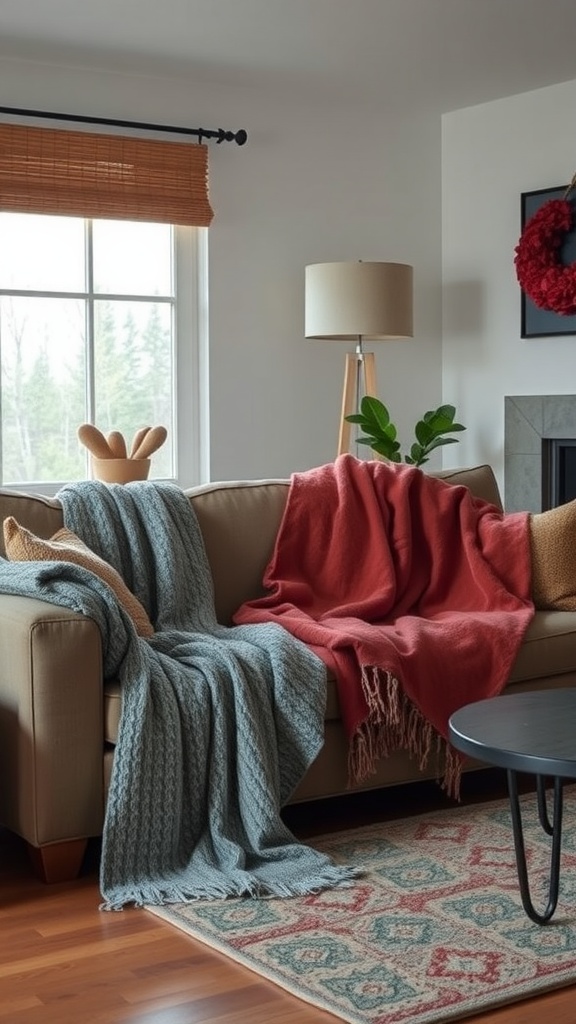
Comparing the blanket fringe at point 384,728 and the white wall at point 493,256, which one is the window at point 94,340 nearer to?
the white wall at point 493,256

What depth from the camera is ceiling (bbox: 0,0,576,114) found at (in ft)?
15.3

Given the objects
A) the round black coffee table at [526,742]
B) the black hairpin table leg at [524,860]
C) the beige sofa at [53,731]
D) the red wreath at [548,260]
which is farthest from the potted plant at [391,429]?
the black hairpin table leg at [524,860]

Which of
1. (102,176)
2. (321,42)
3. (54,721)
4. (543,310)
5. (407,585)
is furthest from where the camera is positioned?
(543,310)

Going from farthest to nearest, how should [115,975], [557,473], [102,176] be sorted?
[557,473] < [102,176] < [115,975]

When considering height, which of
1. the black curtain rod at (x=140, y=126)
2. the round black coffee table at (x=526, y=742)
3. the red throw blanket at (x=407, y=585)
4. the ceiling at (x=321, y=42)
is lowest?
the round black coffee table at (x=526, y=742)

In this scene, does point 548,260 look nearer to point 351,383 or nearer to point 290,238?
point 351,383

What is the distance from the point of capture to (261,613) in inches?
141

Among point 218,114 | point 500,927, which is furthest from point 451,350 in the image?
point 500,927

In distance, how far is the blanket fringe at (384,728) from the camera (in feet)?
10.5

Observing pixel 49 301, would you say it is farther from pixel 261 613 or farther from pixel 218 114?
pixel 261 613

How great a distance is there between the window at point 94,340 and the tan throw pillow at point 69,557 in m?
2.22

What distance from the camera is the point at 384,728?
10.7 feet

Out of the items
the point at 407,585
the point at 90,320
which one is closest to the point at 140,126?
the point at 90,320

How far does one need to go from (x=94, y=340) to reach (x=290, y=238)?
1.02 meters
